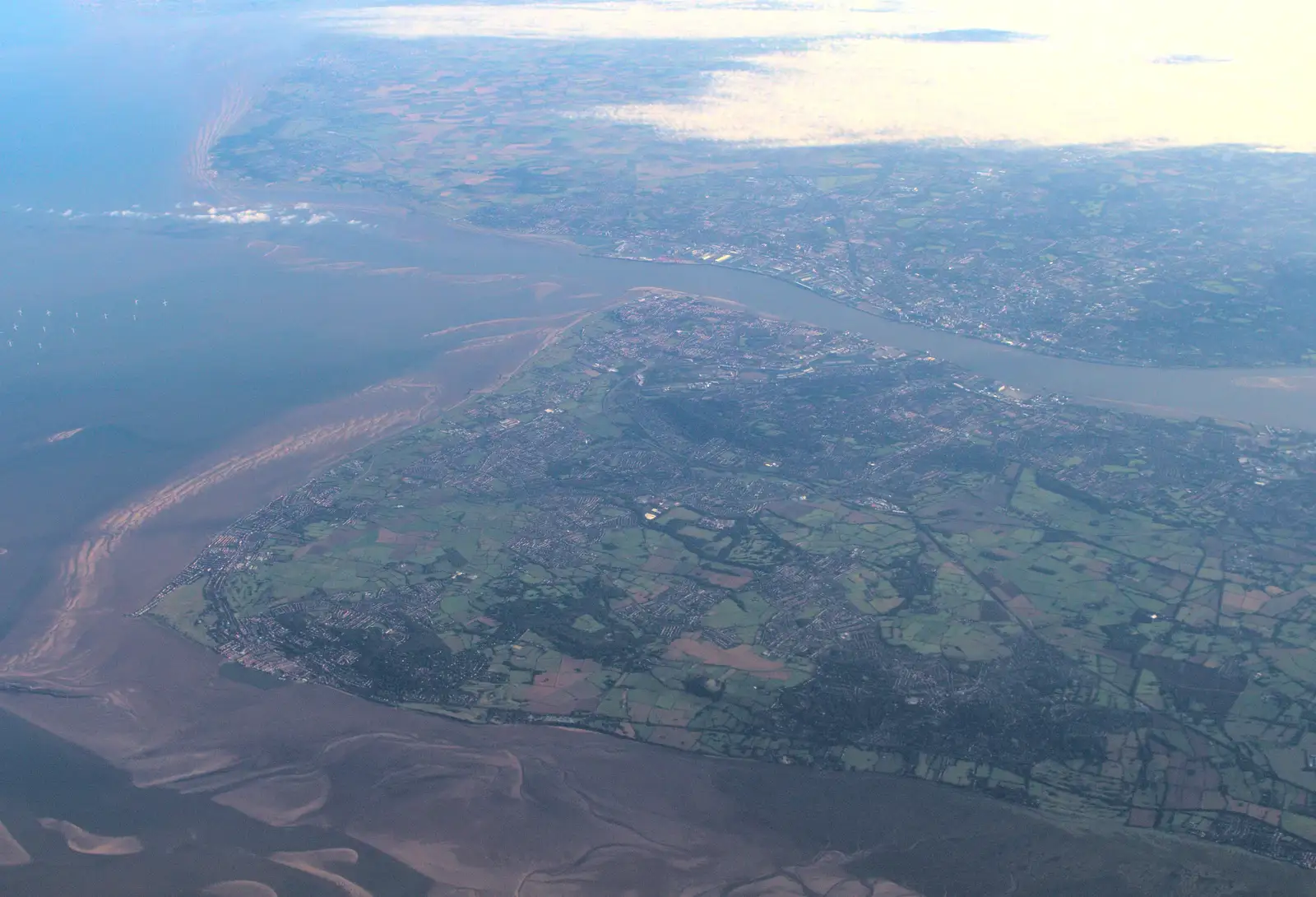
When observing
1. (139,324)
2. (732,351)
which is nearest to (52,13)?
(139,324)

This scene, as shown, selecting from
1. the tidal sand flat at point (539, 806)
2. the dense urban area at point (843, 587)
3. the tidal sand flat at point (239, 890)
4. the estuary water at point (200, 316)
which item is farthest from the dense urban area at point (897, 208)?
the tidal sand flat at point (239, 890)

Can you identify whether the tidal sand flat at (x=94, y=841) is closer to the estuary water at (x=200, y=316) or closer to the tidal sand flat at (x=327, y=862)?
the tidal sand flat at (x=327, y=862)

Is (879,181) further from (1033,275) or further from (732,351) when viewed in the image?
(732,351)

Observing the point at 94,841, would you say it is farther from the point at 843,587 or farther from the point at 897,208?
the point at 897,208

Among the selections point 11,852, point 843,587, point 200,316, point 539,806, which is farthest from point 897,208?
point 11,852

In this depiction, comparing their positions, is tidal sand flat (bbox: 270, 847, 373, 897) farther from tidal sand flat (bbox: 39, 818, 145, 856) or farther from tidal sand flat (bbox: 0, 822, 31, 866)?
tidal sand flat (bbox: 0, 822, 31, 866)

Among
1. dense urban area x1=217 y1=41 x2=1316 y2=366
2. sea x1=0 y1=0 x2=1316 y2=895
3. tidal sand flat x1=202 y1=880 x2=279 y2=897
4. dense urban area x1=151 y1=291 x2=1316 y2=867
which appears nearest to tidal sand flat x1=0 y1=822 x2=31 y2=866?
sea x1=0 y1=0 x2=1316 y2=895
